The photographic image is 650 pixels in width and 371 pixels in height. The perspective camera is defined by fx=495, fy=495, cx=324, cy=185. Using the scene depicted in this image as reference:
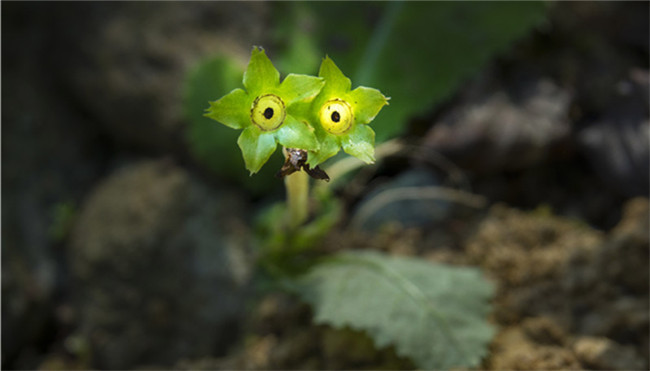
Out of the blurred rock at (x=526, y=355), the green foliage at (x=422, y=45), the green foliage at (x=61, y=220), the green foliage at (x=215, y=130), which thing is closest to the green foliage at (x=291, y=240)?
the green foliage at (x=215, y=130)

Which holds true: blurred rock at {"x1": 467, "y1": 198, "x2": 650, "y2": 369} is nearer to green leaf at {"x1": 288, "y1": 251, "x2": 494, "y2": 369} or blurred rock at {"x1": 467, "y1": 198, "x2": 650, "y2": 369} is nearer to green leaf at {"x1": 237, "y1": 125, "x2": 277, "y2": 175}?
green leaf at {"x1": 288, "y1": 251, "x2": 494, "y2": 369}

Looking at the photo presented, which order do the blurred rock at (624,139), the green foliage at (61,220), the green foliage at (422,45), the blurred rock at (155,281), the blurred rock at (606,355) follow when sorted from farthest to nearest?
the green foliage at (61,220) → the green foliage at (422,45) → the blurred rock at (155,281) → the blurred rock at (624,139) → the blurred rock at (606,355)

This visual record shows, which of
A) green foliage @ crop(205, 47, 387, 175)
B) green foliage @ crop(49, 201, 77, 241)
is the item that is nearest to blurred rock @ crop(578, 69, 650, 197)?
green foliage @ crop(205, 47, 387, 175)

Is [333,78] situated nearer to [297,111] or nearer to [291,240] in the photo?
[297,111]

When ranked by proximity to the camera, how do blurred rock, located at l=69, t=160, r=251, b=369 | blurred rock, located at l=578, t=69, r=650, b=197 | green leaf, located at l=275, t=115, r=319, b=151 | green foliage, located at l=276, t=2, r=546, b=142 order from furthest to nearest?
green foliage, located at l=276, t=2, r=546, b=142 → blurred rock, located at l=69, t=160, r=251, b=369 → blurred rock, located at l=578, t=69, r=650, b=197 → green leaf, located at l=275, t=115, r=319, b=151

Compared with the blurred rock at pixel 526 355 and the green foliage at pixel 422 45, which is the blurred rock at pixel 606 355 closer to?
the blurred rock at pixel 526 355

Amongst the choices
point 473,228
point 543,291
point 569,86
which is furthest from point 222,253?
point 569,86

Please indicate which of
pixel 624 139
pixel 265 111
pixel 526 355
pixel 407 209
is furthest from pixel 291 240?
pixel 624 139

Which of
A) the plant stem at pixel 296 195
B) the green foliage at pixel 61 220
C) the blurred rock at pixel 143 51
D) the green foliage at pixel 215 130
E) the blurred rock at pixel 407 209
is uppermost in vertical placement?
the blurred rock at pixel 143 51

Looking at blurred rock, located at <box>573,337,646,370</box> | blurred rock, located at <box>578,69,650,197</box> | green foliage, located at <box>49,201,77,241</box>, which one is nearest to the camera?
blurred rock, located at <box>573,337,646,370</box>
